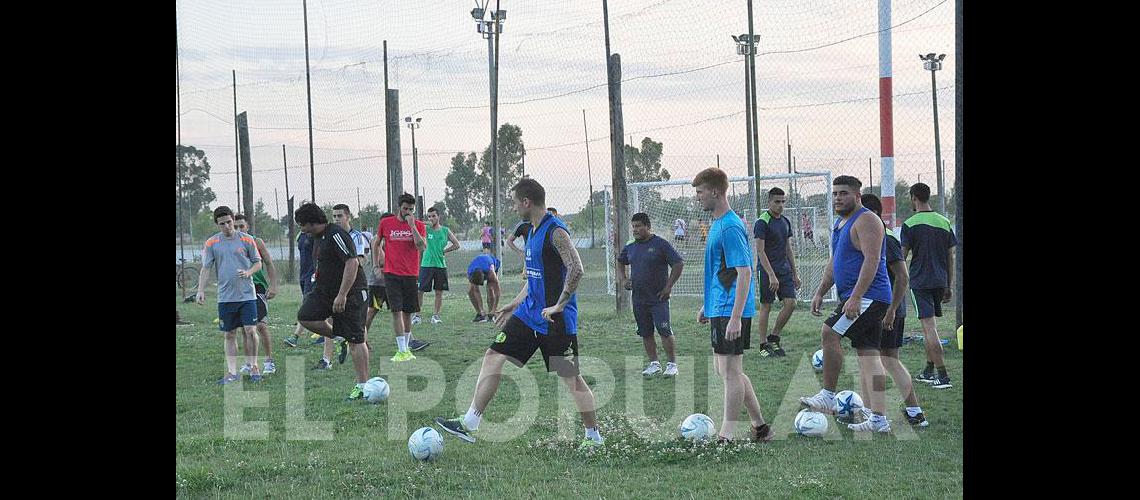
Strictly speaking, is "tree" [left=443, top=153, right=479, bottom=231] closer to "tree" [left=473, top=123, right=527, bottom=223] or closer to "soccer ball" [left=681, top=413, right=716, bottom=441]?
"tree" [left=473, top=123, right=527, bottom=223]

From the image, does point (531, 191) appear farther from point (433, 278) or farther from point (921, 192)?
point (433, 278)

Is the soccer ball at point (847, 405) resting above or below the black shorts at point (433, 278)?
below

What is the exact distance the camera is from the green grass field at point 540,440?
5.17 metres

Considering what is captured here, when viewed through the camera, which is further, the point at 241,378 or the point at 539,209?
the point at 241,378

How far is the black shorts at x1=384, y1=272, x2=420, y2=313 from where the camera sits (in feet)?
36.2

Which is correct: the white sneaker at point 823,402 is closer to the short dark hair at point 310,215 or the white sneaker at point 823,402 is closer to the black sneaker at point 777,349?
the black sneaker at point 777,349

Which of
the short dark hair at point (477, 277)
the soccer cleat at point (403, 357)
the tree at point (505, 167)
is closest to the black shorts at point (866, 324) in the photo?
the soccer cleat at point (403, 357)

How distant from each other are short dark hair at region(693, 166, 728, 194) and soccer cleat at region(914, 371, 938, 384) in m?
3.49

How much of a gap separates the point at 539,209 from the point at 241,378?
4.90 m

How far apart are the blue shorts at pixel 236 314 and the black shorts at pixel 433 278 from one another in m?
4.80
